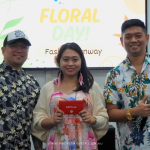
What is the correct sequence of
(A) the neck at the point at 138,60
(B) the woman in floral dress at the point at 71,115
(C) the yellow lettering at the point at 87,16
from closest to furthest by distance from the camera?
(B) the woman in floral dress at the point at 71,115 < (A) the neck at the point at 138,60 < (C) the yellow lettering at the point at 87,16

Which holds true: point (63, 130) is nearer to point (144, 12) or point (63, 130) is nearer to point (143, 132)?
point (143, 132)

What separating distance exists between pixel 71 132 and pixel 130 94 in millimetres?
604

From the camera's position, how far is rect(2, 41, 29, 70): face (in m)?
1.89

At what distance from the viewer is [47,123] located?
1641mm

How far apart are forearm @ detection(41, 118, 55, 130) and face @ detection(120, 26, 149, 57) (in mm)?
922

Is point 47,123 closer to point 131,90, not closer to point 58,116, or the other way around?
point 58,116

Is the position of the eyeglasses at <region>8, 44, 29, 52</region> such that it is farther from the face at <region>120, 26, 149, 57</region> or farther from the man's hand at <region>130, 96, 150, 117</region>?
the man's hand at <region>130, 96, 150, 117</region>

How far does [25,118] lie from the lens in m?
1.78

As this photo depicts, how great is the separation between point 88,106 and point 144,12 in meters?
2.24

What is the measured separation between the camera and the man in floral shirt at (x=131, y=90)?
5.22 ft

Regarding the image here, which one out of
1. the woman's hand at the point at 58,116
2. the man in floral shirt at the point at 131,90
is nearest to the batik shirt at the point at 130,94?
the man in floral shirt at the point at 131,90

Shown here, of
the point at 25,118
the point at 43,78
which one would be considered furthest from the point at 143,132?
the point at 43,78

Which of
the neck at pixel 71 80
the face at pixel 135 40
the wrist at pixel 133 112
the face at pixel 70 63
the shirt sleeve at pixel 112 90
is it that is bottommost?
the wrist at pixel 133 112

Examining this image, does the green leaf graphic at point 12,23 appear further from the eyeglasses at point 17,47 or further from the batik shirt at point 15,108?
the batik shirt at point 15,108
